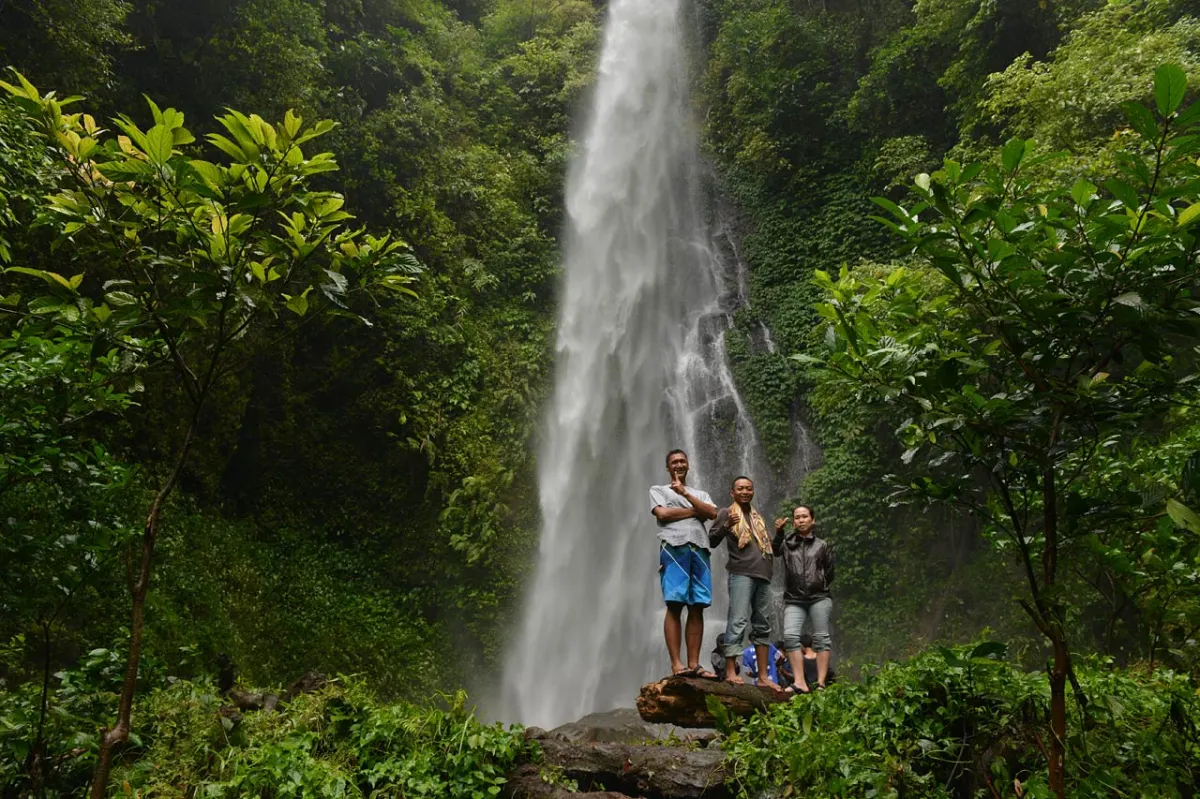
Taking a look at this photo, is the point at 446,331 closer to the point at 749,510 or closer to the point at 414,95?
the point at 414,95

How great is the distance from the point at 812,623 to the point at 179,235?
4522 mm

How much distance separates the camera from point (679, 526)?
4727 millimetres

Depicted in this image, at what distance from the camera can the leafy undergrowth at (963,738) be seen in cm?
259

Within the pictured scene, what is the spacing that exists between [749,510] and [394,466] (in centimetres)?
666

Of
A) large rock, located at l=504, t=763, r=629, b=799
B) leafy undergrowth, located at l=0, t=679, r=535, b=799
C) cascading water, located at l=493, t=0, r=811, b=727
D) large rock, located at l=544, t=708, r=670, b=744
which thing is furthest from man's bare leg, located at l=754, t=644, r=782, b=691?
cascading water, located at l=493, t=0, r=811, b=727

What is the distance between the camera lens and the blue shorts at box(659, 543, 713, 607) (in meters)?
4.63

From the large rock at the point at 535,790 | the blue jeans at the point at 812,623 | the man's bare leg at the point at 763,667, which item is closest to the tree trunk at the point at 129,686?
the large rock at the point at 535,790

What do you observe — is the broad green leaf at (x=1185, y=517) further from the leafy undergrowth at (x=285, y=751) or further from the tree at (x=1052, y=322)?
the leafy undergrowth at (x=285, y=751)

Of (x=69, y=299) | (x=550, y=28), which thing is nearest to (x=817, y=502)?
(x=69, y=299)

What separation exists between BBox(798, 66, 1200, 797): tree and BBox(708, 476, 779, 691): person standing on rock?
8.32ft

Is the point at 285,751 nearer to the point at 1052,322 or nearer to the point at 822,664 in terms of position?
the point at 822,664

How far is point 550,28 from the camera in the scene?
18.1 metres

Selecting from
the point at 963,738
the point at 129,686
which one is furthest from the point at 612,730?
the point at 129,686

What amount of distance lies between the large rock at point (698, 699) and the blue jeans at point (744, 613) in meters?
0.26
